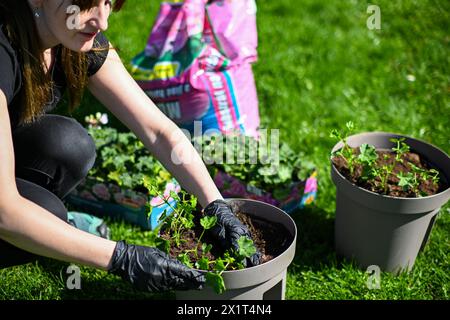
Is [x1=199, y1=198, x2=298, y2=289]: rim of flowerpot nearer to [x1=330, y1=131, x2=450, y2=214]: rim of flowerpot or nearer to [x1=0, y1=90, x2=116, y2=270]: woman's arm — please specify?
[x1=0, y1=90, x2=116, y2=270]: woman's arm

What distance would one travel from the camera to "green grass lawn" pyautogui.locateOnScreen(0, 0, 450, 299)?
96.1 inches

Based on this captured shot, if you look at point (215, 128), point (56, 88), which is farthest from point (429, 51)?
point (56, 88)

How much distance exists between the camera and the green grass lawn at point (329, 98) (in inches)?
96.1

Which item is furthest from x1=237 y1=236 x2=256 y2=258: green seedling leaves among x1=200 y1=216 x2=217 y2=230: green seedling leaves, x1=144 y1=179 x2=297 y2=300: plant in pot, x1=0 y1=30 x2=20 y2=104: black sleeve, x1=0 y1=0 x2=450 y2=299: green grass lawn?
x1=0 y1=30 x2=20 y2=104: black sleeve

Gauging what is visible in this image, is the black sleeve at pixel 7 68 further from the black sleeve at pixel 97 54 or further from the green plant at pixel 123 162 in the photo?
the green plant at pixel 123 162

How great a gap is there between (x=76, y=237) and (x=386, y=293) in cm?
123

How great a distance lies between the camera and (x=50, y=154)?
2291 millimetres

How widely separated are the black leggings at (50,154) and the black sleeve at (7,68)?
399mm

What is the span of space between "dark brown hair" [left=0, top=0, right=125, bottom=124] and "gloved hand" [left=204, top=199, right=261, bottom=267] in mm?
628

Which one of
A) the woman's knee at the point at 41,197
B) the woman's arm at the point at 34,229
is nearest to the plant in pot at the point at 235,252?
the woman's arm at the point at 34,229

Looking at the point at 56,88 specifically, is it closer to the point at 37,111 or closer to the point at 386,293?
the point at 37,111

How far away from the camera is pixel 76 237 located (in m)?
1.81

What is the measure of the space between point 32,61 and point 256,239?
0.92m

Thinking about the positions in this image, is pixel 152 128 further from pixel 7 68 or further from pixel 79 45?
pixel 7 68
